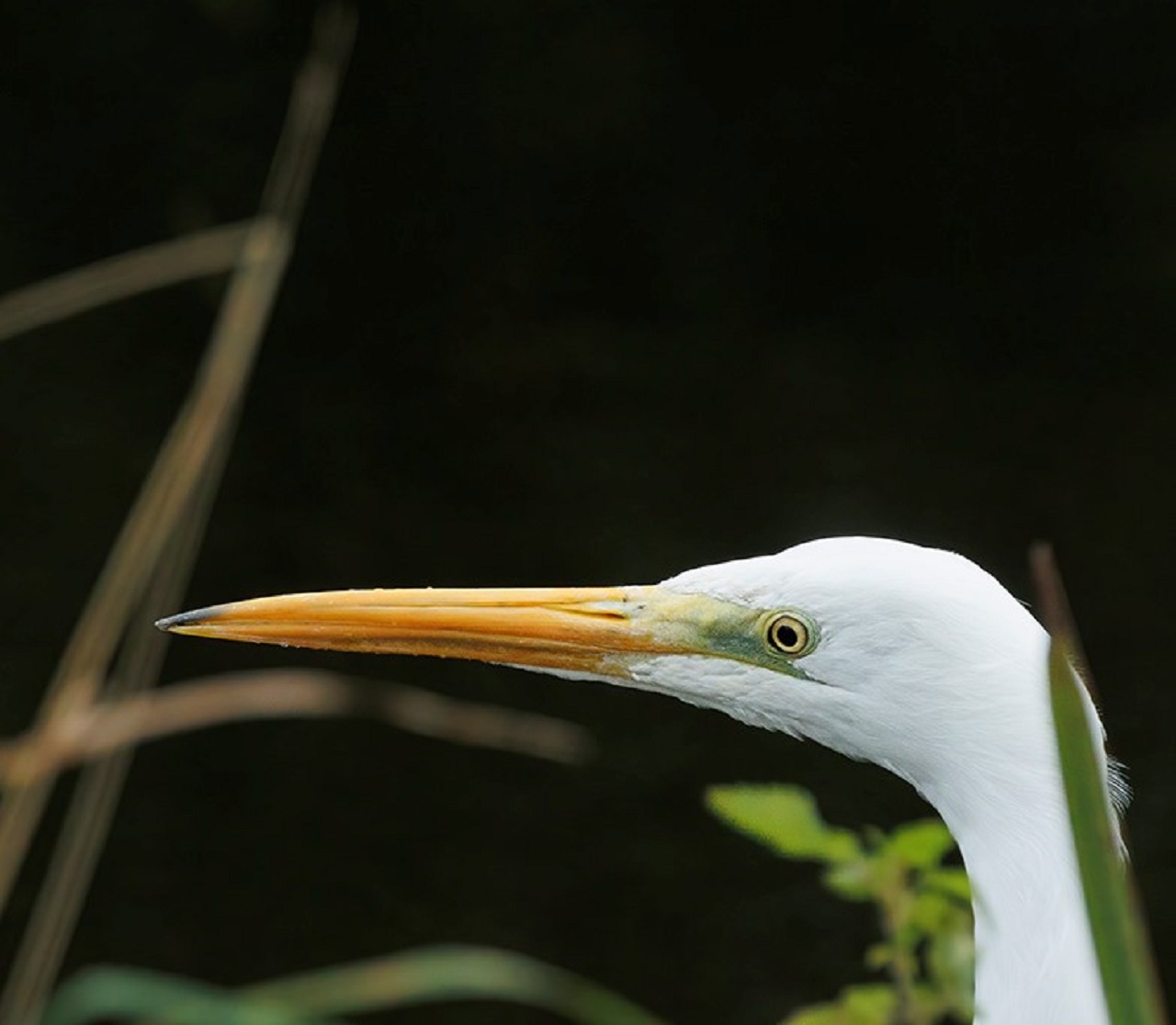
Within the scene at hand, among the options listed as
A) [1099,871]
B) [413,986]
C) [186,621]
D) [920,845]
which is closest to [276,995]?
[413,986]

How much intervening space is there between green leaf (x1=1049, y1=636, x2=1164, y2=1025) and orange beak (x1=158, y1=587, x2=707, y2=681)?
1311 millimetres

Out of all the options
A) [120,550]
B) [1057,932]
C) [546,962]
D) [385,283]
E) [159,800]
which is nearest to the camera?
[1057,932]

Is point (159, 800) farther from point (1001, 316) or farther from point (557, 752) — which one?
point (1001, 316)

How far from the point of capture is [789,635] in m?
1.92

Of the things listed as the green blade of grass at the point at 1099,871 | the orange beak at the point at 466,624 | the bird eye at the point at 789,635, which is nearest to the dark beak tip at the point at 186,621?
the orange beak at the point at 466,624

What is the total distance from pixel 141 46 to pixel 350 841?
3.00 metres

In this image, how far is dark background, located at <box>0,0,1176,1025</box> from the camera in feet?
18.4

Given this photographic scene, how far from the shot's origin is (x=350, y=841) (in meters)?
5.68

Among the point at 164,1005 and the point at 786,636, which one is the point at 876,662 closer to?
the point at 786,636

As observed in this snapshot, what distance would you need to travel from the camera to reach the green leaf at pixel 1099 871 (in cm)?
71

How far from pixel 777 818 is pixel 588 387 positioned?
4873 mm

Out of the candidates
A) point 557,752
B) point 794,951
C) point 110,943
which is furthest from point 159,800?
point 794,951

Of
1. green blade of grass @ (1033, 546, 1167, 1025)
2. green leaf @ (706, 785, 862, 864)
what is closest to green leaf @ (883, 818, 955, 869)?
green leaf @ (706, 785, 862, 864)

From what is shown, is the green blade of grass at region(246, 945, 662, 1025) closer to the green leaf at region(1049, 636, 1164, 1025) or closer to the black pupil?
the black pupil
